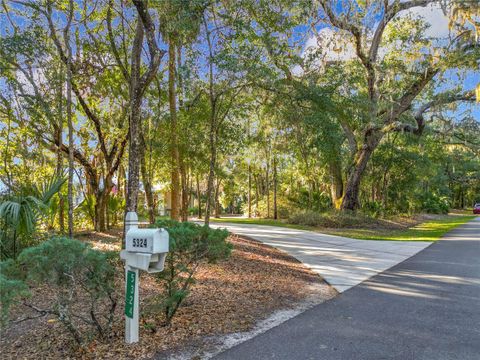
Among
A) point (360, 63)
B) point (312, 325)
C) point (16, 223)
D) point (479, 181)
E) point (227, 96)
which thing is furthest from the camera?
point (479, 181)

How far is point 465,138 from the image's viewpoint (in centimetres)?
1911

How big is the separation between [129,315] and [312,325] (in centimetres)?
203

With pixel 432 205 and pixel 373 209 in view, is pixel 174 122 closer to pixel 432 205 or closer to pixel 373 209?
pixel 373 209

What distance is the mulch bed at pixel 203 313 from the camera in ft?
10.8

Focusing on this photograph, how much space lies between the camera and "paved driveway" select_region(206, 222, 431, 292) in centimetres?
679

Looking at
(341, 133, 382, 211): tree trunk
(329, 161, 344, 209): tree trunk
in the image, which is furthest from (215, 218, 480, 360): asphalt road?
(329, 161, 344, 209): tree trunk

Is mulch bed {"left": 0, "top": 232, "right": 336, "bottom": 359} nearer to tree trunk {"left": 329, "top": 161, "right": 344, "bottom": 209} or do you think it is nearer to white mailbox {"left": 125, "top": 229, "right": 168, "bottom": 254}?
white mailbox {"left": 125, "top": 229, "right": 168, "bottom": 254}

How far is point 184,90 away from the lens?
9680 mm

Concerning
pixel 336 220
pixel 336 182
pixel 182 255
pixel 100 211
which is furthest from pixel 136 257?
pixel 336 182

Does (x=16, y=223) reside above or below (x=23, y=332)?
above

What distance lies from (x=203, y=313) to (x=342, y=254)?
5.64 metres

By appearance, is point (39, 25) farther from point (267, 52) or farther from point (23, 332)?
point (23, 332)

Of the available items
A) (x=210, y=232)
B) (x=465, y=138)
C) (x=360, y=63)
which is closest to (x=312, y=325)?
(x=210, y=232)

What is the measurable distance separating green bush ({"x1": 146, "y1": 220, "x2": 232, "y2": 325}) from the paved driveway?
2756 mm
